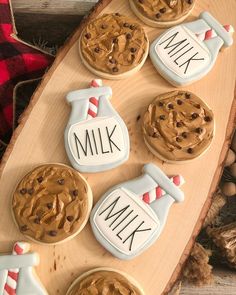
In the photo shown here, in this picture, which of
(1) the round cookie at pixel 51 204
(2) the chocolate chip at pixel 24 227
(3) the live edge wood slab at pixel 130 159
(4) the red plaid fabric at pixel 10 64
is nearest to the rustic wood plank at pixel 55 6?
(4) the red plaid fabric at pixel 10 64

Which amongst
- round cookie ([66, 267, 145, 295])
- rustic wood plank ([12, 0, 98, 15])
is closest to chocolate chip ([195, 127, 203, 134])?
round cookie ([66, 267, 145, 295])

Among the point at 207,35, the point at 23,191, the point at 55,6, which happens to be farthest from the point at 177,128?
the point at 55,6

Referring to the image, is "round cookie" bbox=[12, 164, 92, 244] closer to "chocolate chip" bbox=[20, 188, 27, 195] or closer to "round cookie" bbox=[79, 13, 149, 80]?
"chocolate chip" bbox=[20, 188, 27, 195]

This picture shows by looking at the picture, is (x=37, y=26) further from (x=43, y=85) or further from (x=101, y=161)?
(x=101, y=161)

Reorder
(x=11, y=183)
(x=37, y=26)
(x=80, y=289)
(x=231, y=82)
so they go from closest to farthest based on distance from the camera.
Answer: (x=80, y=289) → (x=11, y=183) → (x=231, y=82) → (x=37, y=26)

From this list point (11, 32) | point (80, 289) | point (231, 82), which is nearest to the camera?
point (80, 289)

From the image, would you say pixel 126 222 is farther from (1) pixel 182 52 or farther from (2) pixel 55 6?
(2) pixel 55 6

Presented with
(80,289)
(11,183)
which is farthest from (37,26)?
(80,289)
